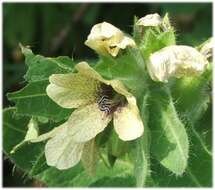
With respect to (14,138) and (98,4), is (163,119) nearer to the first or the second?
(14,138)

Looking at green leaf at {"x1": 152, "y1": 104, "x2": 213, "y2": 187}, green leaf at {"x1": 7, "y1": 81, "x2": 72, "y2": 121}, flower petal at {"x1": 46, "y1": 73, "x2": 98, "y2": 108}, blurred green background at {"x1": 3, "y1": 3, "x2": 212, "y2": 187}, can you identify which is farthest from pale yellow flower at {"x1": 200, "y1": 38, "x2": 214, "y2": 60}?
blurred green background at {"x1": 3, "y1": 3, "x2": 212, "y2": 187}

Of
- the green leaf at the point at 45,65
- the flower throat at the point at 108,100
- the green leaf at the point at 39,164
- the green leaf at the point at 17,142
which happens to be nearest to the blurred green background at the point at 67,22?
the green leaf at the point at 17,142

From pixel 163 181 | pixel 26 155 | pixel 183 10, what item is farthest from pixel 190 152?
pixel 183 10

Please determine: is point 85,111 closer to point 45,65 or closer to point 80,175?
point 45,65

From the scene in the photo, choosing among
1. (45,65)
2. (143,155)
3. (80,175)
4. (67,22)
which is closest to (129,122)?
(143,155)

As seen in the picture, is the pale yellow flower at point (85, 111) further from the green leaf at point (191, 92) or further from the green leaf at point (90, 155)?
the green leaf at point (191, 92)
